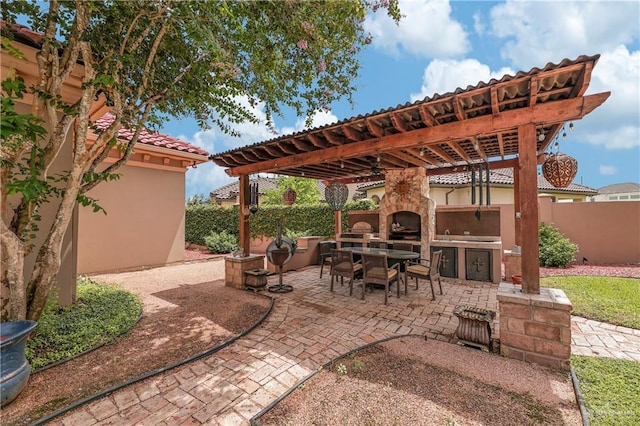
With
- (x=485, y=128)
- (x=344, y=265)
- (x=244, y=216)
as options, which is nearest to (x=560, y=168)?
(x=485, y=128)

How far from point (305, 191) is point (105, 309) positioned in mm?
13307

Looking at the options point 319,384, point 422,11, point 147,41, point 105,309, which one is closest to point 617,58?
point 422,11

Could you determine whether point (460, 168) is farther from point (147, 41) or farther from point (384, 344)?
point (147, 41)

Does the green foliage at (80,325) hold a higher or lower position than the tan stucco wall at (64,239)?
lower

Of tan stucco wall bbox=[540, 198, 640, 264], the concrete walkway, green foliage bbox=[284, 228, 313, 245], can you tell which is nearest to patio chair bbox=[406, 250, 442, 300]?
the concrete walkway

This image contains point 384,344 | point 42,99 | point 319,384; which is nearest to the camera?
point 319,384

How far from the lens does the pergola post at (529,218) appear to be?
3.22 metres

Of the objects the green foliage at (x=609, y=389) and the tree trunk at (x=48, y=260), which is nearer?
the green foliage at (x=609, y=389)

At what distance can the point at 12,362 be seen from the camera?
2248 mm

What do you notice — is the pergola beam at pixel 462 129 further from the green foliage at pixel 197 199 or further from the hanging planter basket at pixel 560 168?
the green foliage at pixel 197 199

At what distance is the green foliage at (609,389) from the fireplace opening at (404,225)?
5.04 metres

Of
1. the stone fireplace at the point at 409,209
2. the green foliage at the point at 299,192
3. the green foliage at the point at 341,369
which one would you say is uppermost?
the green foliage at the point at 299,192

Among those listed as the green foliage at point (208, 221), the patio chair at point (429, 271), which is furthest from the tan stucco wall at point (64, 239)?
the green foliage at point (208, 221)

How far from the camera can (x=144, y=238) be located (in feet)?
28.3
